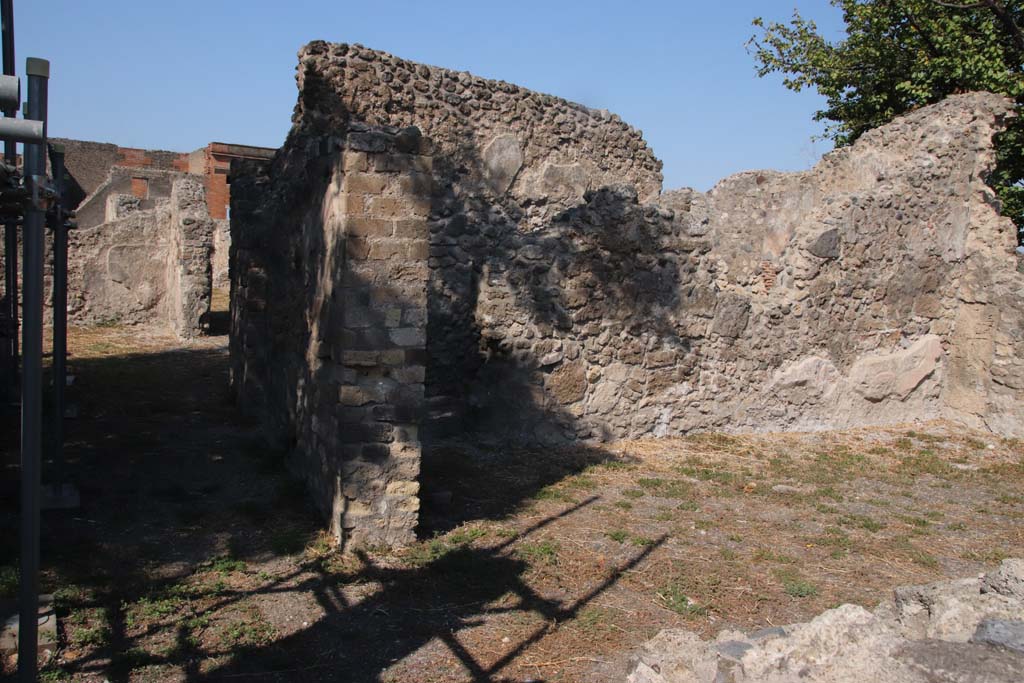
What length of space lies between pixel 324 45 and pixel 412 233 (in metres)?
5.51

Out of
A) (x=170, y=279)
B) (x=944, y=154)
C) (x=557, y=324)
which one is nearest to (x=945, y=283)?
(x=944, y=154)

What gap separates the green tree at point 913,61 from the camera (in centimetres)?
1363

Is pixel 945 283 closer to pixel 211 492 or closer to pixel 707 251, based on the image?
pixel 707 251

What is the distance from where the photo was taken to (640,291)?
8.71 meters

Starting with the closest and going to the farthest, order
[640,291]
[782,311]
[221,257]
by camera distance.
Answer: [640,291] → [782,311] → [221,257]

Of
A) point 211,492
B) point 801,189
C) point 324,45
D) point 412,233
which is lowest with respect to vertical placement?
point 211,492

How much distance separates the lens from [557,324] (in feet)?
27.3

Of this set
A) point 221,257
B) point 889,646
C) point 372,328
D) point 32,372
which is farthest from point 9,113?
point 221,257

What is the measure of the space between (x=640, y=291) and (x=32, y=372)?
6623 mm

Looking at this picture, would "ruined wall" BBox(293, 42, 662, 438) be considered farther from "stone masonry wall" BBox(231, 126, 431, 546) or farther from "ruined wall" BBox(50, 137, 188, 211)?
"ruined wall" BBox(50, 137, 188, 211)

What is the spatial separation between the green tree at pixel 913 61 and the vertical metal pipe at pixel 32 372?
1389 centimetres

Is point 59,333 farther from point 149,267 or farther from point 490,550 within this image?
point 149,267

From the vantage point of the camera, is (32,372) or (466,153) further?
(466,153)

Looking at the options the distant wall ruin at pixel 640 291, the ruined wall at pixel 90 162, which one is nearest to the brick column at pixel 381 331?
the distant wall ruin at pixel 640 291
